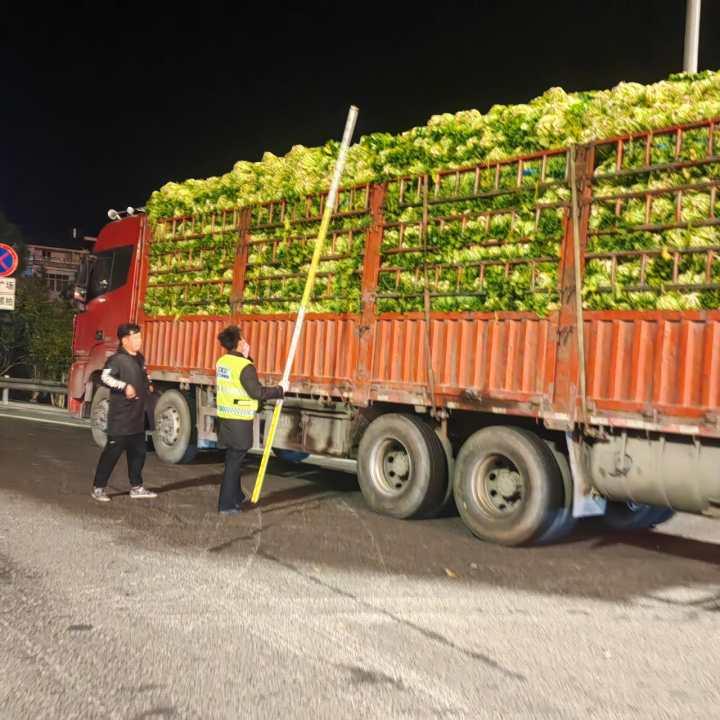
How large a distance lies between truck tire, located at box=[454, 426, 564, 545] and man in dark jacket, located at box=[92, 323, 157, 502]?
3.31 metres

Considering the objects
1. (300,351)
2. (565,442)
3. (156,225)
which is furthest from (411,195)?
(156,225)

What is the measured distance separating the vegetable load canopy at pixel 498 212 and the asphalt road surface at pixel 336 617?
2156 millimetres

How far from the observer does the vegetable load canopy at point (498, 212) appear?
253 inches

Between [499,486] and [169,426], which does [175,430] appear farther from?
[499,486]

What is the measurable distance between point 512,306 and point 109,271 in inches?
295

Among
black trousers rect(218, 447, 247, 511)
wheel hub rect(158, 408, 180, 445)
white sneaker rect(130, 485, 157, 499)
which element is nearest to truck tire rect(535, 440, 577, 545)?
black trousers rect(218, 447, 247, 511)

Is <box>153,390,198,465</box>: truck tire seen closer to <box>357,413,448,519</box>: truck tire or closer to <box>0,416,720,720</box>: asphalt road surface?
<box>0,416,720,720</box>: asphalt road surface

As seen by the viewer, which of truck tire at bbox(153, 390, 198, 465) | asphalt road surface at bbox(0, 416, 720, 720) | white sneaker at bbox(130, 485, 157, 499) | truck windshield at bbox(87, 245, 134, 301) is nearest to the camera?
asphalt road surface at bbox(0, 416, 720, 720)

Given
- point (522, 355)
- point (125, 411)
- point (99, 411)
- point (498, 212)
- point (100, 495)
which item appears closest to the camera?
point (522, 355)

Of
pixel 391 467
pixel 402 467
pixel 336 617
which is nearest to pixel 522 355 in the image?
pixel 402 467

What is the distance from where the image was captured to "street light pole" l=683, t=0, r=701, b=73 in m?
11.5

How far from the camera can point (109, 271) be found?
1287 cm

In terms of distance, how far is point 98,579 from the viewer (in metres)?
5.61

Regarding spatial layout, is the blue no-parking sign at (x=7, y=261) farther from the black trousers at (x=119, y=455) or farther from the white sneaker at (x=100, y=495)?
the white sneaker at (x=100, y=495)
